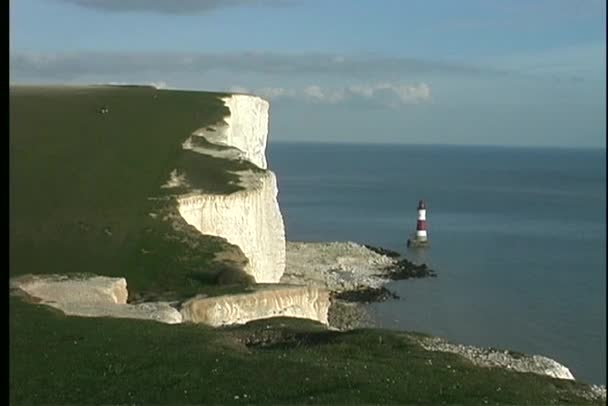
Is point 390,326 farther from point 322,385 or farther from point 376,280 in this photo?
point 322,385

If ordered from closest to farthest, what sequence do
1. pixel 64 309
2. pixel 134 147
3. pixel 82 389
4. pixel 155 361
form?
pixel 82 389 < pixel 155 361 < pixel 64 309 < pixel 134 147

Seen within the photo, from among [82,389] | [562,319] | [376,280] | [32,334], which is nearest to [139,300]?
[32,334]

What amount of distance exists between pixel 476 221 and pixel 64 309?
8195 centimetres

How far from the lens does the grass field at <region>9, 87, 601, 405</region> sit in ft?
16.3

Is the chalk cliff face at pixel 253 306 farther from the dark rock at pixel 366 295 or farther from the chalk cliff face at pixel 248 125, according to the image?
the chalk cliff face at pixel 248 125

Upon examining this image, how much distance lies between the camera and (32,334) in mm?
19109

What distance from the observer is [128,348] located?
57.9ft

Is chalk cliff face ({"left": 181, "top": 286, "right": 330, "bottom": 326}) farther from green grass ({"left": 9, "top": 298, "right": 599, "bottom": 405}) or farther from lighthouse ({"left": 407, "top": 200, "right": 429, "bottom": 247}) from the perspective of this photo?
lighthouse ({"left": 407, "top": 200, "right": 429, "bottom": 247})

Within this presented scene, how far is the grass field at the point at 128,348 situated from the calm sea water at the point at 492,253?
21.3 metres

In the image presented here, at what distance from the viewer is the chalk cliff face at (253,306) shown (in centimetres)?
2755

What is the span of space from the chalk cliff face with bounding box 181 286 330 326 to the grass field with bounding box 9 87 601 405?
383cm

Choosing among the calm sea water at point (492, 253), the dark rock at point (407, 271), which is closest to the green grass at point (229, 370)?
the calm sea water at point (492, 253)

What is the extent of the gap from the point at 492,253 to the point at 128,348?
6214 cm

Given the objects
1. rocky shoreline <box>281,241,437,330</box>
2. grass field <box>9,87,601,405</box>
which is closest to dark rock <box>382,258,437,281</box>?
rocky shoreline <box>281,241,437,330</box>
